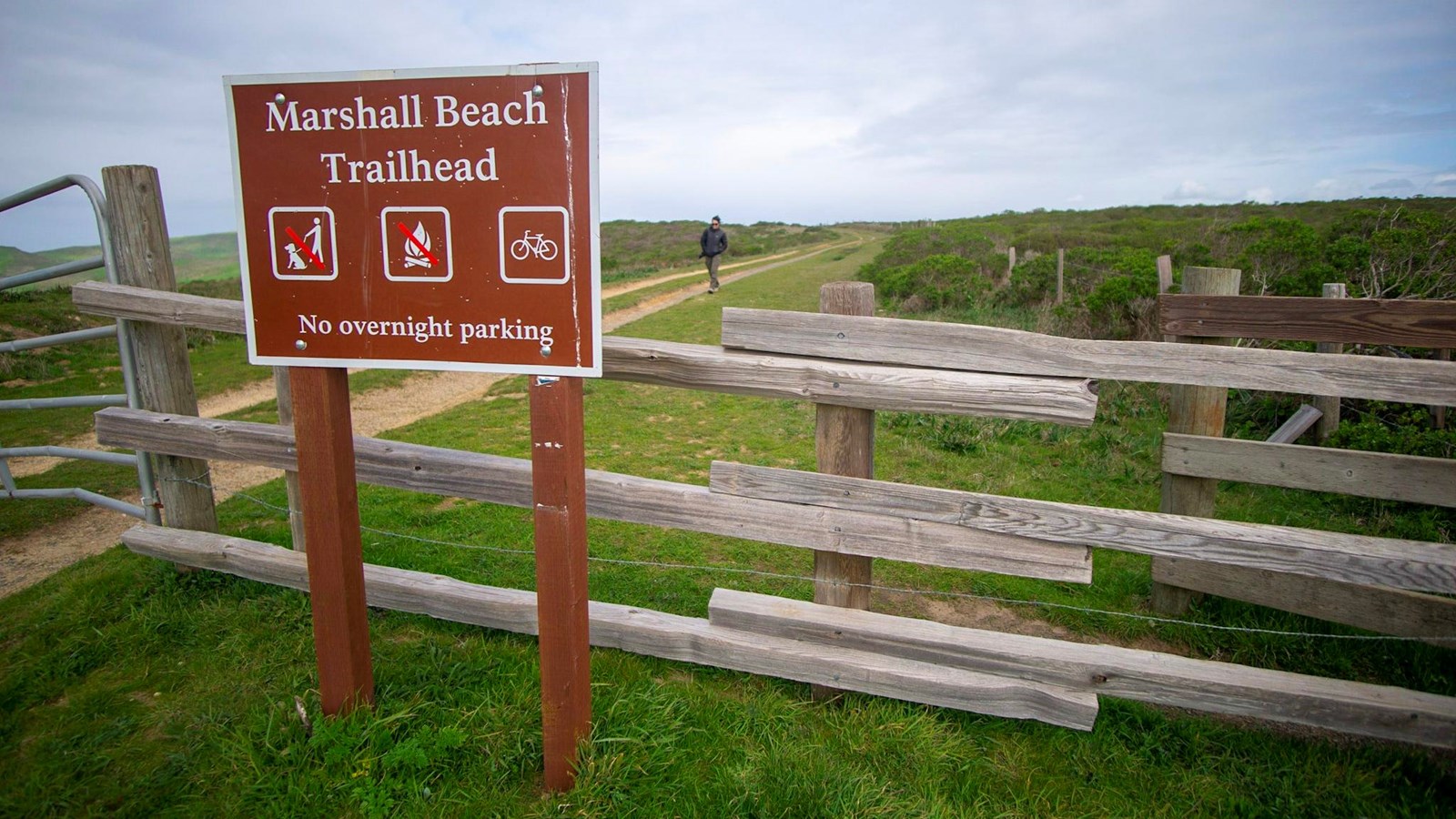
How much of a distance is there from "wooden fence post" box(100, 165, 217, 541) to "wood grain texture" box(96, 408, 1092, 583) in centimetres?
20

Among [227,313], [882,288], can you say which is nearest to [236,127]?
[227,313]

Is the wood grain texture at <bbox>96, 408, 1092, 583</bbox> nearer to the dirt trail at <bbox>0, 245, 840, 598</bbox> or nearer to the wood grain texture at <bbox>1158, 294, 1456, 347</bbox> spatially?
the wood grain texture at <bbox>1158, 294, 1456, 347</bbox>

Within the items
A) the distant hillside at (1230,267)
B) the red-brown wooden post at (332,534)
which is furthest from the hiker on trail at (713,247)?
the red-brown wooden post at (332,534)

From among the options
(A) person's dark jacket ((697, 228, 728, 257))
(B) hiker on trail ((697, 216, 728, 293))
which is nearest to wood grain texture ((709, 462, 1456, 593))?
(B) hiker on trail ((697, 216, 728, 293))

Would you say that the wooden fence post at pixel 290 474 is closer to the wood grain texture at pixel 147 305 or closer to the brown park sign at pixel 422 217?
the wood grain texture at pixel 147 305

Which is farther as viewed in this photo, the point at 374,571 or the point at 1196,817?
the point at 374,571

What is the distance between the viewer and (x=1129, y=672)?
3.04 metres

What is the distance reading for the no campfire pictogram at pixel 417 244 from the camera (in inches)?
96.3

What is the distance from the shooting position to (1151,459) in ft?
23.6

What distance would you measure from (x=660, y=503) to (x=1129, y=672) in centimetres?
206

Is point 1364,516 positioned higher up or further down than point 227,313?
further down

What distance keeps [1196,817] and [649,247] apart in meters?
57.5

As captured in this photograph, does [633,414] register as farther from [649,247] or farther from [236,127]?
[649,247]

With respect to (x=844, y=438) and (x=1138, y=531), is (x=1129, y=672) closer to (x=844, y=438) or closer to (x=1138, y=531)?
(x=1138, y=531)
